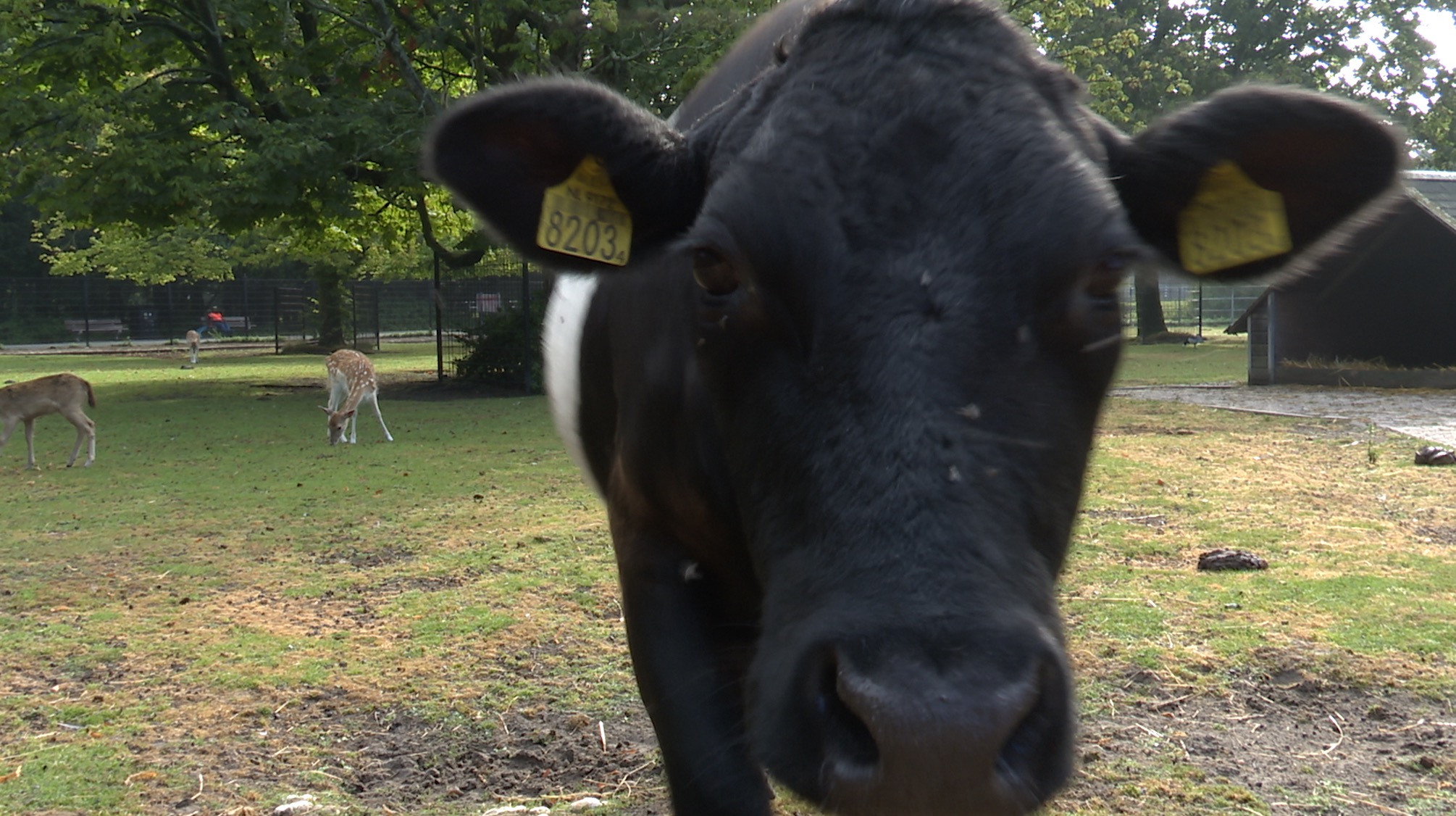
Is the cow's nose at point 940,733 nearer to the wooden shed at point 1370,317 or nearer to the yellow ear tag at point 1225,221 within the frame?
the yellow ear tag at point 1225,221

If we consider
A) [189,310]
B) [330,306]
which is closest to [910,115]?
[330,306]

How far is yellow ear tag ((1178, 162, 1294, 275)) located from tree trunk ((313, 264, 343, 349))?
33.6m

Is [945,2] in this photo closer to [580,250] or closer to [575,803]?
[580,250]

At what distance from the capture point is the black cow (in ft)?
5.26

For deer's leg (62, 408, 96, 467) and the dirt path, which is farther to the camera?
the dirt path

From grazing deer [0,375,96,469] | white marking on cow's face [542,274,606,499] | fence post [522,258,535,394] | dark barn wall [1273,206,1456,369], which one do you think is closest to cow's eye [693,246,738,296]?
white marking on cow's face [542,274,606,499]

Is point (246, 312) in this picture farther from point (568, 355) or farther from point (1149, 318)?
point (568, 355)

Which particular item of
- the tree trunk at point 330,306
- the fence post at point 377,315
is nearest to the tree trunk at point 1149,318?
the fence post at point 377,315

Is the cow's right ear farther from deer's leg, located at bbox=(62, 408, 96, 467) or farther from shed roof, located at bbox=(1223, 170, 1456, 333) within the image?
shed roof, located at bbox=(1223, 170, 1456, 333)

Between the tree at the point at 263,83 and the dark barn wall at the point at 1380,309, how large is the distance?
965cm

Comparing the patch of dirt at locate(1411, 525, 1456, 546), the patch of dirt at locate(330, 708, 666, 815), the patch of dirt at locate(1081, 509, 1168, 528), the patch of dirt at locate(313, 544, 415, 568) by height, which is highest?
the patch of dirt at locate(1411, 525, 1456, 546)

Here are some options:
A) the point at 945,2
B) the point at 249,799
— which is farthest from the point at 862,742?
the point at 249,799

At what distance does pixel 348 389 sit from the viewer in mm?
13977

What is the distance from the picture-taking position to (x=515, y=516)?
806cm
